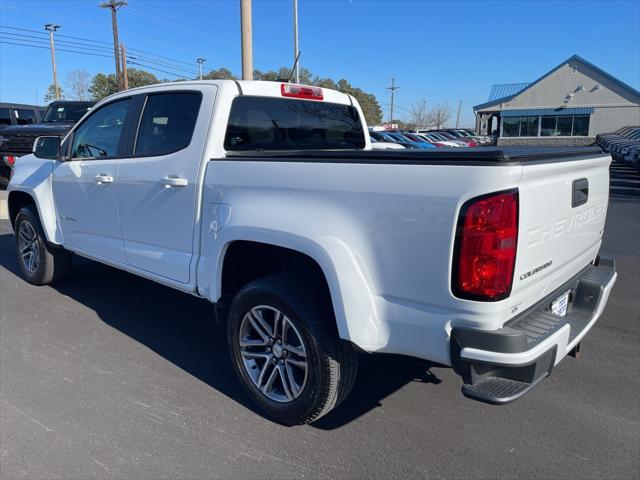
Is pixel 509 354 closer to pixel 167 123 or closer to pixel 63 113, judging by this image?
pixel 167 123

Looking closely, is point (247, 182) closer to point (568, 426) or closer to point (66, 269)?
point (568, 426)

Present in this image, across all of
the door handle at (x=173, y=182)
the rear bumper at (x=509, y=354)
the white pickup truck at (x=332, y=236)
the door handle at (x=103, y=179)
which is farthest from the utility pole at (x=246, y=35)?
the rear bumper at (x=509, y=354)

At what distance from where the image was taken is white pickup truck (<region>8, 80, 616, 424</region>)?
223 centimetres

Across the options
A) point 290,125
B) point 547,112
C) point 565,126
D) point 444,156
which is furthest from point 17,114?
point 565,126

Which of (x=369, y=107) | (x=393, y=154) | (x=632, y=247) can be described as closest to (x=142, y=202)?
(x=393, y=154)

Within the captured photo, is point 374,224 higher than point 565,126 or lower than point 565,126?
lower

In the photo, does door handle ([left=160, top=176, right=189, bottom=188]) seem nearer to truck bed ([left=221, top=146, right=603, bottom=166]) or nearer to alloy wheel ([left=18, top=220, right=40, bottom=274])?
truck bed ([left=221, top=146, right=603, bottom=166])

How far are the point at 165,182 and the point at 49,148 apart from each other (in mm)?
2061

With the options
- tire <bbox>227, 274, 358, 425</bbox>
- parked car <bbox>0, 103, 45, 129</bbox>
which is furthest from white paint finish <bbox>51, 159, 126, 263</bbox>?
parked car <bbox>0, 103, 45, 129</bbox>

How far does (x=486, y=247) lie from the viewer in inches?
86.4

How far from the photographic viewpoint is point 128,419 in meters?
3.14

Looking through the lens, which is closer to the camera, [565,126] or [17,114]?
[17,114]

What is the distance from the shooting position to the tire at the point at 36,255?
5.42 metres

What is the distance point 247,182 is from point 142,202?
47.1 inches
